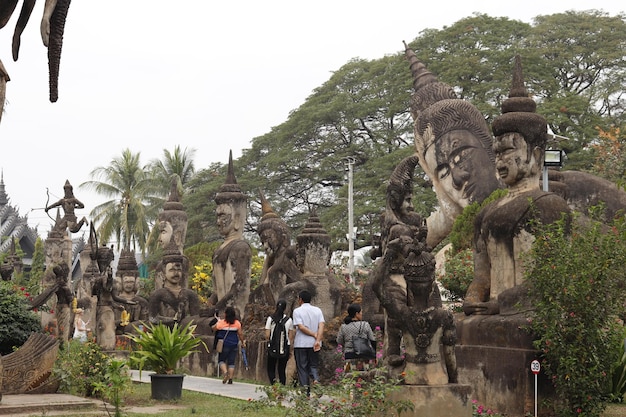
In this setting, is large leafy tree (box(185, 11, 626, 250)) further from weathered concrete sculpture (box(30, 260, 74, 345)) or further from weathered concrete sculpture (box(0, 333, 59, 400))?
weathered concrete sculpture (box(0, 333, 59, 400))

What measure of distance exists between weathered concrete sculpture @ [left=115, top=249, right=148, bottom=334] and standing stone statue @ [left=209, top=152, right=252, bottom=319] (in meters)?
4.81

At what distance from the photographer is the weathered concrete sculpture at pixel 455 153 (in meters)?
21.8

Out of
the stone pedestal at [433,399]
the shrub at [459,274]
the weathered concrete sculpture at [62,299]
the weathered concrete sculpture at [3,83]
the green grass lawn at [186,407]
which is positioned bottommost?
the green grass lawn at [186,407]

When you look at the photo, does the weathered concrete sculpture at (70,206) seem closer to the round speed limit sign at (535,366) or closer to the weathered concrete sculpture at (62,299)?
the weathered concrete sculpture at (62,299)

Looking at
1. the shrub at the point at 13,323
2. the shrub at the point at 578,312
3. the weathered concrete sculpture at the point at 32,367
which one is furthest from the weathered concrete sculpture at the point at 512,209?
the shrub at the point at 13,323

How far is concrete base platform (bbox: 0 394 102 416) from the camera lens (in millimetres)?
10531

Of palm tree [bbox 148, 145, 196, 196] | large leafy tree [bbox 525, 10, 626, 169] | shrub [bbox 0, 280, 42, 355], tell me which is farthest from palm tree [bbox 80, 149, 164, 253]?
shrub [bbox 0, 280, 42, 355]

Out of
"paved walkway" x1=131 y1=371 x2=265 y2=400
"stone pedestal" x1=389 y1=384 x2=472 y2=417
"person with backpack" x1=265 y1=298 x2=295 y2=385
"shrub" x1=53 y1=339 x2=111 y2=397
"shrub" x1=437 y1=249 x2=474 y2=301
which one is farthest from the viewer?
"shrub" x1=437 y1=249 x2=474 y2=301

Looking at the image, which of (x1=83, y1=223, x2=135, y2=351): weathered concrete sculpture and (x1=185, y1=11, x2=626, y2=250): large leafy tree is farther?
A: (x1=185, y1=11, x2=626, y2=250): large leafy tree

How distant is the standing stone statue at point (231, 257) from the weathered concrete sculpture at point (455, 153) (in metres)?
5.76

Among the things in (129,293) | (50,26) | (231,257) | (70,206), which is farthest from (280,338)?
(70,206)

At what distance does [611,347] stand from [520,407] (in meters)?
1.20

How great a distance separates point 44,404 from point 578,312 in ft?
20.1

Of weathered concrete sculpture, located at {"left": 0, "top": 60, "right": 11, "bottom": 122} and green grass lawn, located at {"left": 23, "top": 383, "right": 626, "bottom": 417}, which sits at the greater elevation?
weathered concrete sculpture, located at {"left": 0, "top": 60, "right": 11, "bottom": 122}
